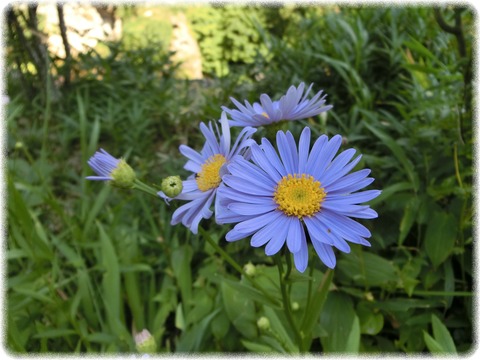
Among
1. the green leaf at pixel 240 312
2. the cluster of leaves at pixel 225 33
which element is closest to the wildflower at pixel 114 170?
the green leaf at pixel 240 312

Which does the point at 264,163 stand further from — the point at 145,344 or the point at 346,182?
the point at 145,344

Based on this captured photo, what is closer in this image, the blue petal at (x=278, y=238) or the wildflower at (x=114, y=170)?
the blue petal at (x=278, y=238)

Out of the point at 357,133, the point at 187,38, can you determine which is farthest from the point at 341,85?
the point at 187,38

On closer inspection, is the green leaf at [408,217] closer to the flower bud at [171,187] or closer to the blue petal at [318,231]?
the blue petal at [318,231]

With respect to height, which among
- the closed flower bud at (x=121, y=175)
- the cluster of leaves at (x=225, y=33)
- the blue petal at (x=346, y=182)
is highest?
the cluster of leaves at (x=225, y=33)

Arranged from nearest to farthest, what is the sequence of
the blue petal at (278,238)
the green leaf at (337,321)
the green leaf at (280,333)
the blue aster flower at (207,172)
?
the blue petal at (278,238) < the blue aster flower at (207,172) < the green leaf at (280,333) < the green leaf at (337,321)

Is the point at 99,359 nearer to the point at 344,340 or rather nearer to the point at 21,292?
the point at 21,292

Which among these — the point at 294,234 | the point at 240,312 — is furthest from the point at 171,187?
the point at 240,312

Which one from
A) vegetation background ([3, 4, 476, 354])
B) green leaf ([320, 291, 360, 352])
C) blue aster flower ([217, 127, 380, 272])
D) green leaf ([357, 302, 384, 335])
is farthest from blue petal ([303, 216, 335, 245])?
green leaf ([357, 302, 384, 335])
